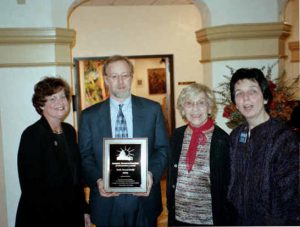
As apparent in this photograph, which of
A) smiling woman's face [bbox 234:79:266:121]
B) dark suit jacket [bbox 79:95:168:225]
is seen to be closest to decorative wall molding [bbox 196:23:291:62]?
dark suit jacket [bbox 79:95:168:225]

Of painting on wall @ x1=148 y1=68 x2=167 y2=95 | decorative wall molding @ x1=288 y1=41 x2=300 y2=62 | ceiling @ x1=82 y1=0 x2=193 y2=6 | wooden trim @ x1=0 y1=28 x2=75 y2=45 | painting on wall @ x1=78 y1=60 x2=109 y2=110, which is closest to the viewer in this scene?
wooden trim @ x1=0 y1=28 x2=75 y2=45

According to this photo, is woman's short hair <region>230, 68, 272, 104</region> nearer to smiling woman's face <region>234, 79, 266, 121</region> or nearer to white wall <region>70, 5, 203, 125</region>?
smiling woman's face <region>234, 79, 266, 121</region>

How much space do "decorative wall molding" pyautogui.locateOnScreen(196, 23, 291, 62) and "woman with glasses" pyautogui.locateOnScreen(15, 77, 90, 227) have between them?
1.82 metres

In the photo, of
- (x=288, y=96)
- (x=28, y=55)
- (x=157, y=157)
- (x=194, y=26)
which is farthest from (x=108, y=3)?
(x=157, y=157)

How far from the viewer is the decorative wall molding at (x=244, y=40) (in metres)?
3.70

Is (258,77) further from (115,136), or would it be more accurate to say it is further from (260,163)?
(115,136)

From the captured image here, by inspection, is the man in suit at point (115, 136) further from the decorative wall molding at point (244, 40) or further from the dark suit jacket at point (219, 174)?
the decorative wall molding at point (244, 40)

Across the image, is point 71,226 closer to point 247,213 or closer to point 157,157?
point 157,157

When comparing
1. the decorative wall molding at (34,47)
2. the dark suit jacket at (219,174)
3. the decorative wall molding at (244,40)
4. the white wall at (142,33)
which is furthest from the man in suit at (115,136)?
the white wall at (142,33)

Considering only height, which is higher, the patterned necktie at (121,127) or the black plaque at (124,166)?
the patterned necktie at (121,127)

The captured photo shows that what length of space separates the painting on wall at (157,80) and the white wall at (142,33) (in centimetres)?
36

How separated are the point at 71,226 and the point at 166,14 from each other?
16.4 feet

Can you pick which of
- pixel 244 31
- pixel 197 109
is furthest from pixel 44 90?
pixel 244 31

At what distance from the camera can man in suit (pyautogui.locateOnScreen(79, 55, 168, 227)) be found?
2.45 meters
